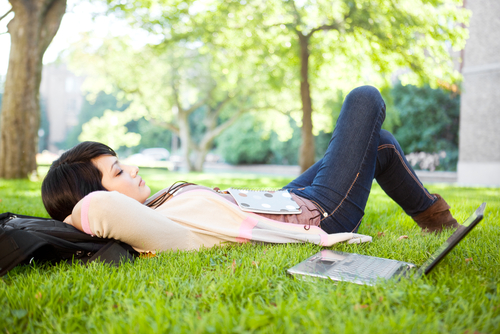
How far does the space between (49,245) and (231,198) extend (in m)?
1.05

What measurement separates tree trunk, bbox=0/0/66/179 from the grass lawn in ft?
22.9

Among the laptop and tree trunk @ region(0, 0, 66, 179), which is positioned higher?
tree trunk @ region(0, 0, 66, 179)

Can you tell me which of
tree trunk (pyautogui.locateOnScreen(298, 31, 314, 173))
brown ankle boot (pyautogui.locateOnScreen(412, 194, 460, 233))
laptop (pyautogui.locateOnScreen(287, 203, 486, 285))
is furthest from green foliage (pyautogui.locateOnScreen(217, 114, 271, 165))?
laptop (pyautogui.locateOnScreen(287, 203, 486, 285))

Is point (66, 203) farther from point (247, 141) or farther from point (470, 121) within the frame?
point (247, 141)

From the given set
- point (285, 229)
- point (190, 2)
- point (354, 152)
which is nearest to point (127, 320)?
point (285, 229)

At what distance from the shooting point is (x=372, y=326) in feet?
3.55

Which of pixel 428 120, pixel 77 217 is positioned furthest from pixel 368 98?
pixel 428 120

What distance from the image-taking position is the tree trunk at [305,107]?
1082cm

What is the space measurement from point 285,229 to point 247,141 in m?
30.5

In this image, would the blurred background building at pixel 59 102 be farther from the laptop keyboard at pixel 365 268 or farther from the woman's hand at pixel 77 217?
the laptop keyboard at pixel 365 268

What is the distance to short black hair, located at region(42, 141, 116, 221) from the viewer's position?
2006mm

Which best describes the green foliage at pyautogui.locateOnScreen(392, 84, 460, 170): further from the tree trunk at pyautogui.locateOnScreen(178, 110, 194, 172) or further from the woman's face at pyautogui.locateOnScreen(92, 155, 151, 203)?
the woman's face at pyautogui.locateOnScreen(92, 155, 151, 203)

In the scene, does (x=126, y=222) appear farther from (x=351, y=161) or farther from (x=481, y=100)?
(x=481, y=100)

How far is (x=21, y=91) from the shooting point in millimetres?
7527
